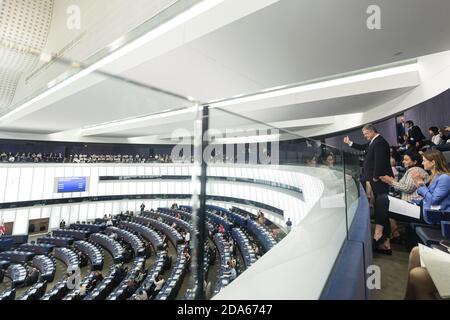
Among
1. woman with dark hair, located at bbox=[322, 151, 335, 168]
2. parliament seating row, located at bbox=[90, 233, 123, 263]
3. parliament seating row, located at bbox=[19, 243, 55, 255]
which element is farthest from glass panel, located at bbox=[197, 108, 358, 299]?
parliament seating row, located at bbox=[19, 243, 55, 255]

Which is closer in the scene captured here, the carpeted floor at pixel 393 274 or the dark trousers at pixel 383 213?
the carpeted floor at pixel 393 274

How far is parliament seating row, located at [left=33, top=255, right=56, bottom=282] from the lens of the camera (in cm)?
711

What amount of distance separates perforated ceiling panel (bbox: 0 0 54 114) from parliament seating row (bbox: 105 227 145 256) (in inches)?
256

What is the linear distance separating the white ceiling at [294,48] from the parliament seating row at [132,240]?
561cm

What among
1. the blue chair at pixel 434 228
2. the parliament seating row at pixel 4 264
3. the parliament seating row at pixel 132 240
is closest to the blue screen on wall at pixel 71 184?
the parliament seating row at pixel 132 240

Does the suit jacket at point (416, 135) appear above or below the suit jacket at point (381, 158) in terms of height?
above

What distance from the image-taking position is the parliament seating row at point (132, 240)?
26.5 feet

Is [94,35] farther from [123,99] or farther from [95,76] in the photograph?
[123,99]

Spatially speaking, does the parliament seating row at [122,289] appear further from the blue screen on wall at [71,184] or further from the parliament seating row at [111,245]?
the blue screen on wall at [71,184]

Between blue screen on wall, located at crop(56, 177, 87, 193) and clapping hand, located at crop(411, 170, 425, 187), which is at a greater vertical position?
clapping hand, located at crop(411, 170, 425, 187)

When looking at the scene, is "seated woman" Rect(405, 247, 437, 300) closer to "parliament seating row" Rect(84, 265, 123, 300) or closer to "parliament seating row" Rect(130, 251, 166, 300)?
"parliament seating row" Rect(130, 251, 166, 300)

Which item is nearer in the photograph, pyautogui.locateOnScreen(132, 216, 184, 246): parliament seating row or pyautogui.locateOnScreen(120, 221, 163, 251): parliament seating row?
pyautogui.locateOnScreen(120, 221, 163, 251): parliament seating row

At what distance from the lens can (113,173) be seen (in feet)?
51.5
